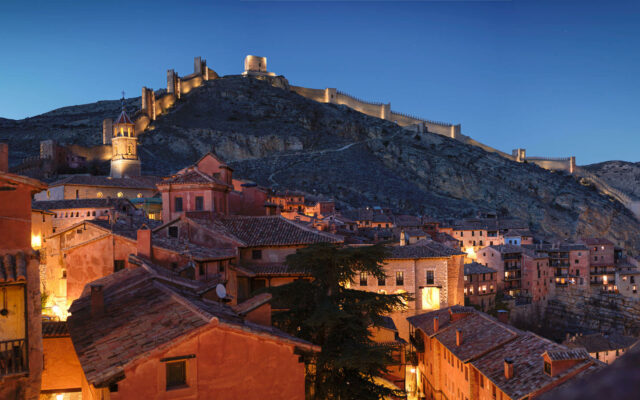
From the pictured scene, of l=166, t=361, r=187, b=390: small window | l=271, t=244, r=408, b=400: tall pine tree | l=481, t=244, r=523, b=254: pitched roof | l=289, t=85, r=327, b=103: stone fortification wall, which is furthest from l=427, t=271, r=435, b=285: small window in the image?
l=289, t=85, r=327, b=103: stone fortification wall

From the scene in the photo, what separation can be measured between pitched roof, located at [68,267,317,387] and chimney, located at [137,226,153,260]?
4.97 meters

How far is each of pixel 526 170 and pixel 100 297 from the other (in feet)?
470

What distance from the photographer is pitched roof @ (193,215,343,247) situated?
2681 centimetres

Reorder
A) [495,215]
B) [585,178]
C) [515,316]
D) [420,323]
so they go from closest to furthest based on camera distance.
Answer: [420,323]
[515,316]
[495,215]
[585,178]

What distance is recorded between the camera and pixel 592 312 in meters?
66.1

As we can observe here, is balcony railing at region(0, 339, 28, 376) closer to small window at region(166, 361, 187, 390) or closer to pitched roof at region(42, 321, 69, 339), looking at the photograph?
small window at region(166, 361, 187, 390)

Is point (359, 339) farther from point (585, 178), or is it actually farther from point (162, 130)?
point (585, 178)

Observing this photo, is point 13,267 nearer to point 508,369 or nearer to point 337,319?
point 337,319

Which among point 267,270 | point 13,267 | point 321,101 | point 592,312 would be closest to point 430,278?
point 267,270

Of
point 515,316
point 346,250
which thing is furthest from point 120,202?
point 515,316

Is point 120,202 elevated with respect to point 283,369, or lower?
elevated

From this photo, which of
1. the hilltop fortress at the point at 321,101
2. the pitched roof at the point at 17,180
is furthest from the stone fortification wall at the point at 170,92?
the pitched roof at the point at 17,180

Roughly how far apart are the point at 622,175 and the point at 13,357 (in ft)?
Answer: 667

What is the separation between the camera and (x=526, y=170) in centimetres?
14050
